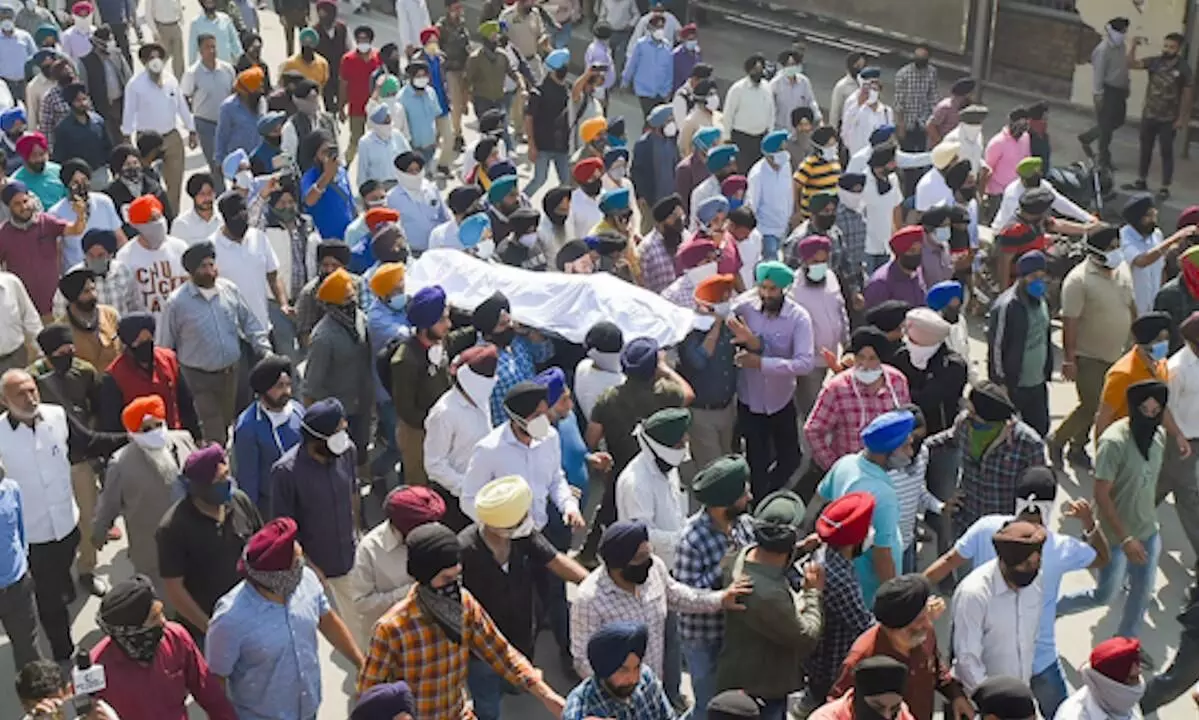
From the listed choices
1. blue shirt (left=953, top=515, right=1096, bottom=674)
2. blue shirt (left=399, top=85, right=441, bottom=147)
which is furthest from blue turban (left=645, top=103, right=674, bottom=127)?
blue shirt (left=953, top=515, right=1096, bottom=674)

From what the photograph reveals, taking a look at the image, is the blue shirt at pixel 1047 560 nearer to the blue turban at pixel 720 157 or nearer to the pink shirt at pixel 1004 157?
the blue turban at pixel 720 157

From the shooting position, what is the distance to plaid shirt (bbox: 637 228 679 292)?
31.2 ft

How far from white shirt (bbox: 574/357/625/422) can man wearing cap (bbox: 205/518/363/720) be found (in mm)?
2477

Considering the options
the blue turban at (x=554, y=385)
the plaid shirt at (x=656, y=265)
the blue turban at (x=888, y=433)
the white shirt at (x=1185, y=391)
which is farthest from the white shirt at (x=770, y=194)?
the blue turban at (x=888, y=433)

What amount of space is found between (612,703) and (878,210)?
6368 millimetres

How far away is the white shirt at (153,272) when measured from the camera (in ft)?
29.7

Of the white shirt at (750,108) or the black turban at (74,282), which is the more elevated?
the black turban at (74,282)

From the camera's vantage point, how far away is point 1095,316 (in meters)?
9.02

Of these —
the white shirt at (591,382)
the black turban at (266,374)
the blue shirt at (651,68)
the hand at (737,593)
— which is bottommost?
the blue shirt at (651,68)

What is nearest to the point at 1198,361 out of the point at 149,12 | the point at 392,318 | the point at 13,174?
the point at 392,318

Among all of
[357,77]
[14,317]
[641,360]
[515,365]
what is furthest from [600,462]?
[357,77]

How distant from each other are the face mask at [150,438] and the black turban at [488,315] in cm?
175

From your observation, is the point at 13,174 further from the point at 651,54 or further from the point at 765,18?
the point at 765,18

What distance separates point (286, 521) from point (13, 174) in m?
6.46
